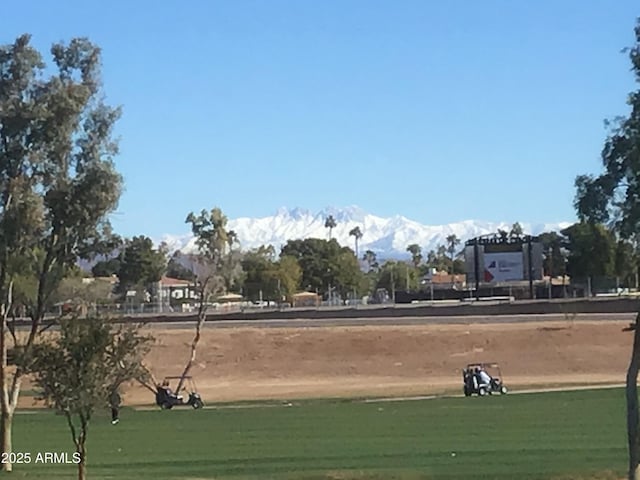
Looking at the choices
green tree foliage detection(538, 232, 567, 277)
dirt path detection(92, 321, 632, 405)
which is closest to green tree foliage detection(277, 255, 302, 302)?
green tree foliage detection(538, 232, 567, 277)

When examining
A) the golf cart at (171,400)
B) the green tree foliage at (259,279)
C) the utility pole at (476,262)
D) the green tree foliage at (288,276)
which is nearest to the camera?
the golf cart at (171,400)

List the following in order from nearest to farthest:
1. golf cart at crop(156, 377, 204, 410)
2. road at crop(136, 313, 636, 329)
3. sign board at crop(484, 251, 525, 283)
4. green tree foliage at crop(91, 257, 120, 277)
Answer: green tree foliage at crop(91, 257, 120, 277), golf cart at crop(156, 377, 204, 410), road at crop(136, 313, 636, 329), sign board at crop(484, 251, 525, 283)

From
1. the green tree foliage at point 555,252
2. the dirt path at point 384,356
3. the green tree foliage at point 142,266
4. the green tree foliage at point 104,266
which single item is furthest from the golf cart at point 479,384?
the green tree foliage at point 555,252

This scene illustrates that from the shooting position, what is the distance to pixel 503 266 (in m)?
171

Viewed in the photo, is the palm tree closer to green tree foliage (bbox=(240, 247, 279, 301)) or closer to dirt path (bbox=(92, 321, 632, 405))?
dirt path (bbox=(92, 321, 632, 405))

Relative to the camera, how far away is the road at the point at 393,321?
107125mm

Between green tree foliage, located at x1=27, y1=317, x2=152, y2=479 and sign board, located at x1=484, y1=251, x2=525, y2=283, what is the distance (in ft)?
488

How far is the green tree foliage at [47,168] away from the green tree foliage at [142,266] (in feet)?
485

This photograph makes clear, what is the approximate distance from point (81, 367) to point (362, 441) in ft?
61.5

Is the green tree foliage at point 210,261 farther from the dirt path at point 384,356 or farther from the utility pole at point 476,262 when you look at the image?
the utility pole at point 476,262

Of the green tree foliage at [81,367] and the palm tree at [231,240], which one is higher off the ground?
the palm tree at [231,240]

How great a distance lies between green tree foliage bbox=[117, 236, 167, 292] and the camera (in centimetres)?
18056

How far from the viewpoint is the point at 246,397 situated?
240 feet

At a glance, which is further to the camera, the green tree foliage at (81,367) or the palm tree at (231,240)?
the palm tree at (231,240)
